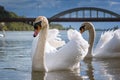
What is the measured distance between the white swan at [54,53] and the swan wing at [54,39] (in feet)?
4.10

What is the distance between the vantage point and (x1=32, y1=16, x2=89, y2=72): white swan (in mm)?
11047

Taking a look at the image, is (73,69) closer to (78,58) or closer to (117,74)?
(78,58)

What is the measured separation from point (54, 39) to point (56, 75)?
9.63ft

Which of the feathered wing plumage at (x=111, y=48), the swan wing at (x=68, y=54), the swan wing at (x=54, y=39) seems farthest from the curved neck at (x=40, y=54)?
the feathered wing plumage at (x=111, y=48)

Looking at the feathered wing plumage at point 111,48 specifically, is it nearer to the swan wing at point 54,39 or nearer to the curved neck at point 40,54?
the swan wing at point 54,39

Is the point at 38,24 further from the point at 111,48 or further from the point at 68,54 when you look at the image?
the point at 111,48

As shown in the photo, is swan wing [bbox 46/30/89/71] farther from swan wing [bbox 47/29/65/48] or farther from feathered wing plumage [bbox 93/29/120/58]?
feathered wing plumage [bbox 93/29/120/58]

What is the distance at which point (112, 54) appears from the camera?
1625cm

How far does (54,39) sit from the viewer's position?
13.4 m

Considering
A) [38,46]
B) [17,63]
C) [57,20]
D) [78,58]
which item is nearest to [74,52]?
[78,58]

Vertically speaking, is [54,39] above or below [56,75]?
above

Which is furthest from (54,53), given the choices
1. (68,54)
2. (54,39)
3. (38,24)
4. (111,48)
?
(111,48)

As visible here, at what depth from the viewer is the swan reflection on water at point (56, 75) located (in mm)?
10242

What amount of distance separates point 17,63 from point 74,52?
2.78 meters
